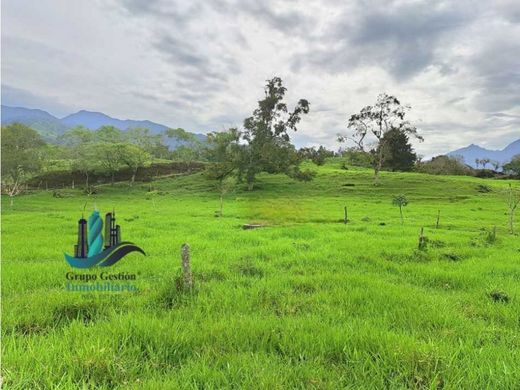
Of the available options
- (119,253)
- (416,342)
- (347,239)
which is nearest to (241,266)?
(119,253)

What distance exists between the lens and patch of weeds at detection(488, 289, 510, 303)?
6359mm

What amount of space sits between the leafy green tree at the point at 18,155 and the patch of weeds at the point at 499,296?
5771cm

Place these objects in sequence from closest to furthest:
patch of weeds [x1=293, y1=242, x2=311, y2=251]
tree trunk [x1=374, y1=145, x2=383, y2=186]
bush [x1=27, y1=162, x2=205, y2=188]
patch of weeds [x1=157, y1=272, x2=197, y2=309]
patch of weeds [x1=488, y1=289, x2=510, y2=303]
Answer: patch of weeds [x1=157, y1=272, x2=197, y2=309], patch of weeds [x1=488, y1=289, x2=510, y2=303], patch of weeds [x1=293, y1=242, x2=311, y2=251], tree trunk [x1=374, y1=145, x2=383, y2=186], bush [x1=27, y1=162, x2=205, y2=188]

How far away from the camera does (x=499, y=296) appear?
643 cm

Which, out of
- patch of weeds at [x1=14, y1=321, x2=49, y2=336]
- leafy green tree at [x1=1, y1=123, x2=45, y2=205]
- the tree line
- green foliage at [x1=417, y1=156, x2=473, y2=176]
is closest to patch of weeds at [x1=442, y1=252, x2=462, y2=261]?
patch of weeds at [x1=14, y1=321, x2=49, y2=336]

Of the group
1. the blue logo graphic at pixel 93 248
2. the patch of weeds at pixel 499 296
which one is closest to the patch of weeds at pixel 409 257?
the patch of weeds at pixel 499 296

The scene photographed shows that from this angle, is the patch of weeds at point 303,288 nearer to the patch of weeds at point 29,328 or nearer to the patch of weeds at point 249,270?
the patch of weeds at point 249,270

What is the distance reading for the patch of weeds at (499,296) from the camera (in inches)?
250

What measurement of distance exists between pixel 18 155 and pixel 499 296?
63628mm

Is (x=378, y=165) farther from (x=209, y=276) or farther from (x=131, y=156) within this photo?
(x=209, y=276)

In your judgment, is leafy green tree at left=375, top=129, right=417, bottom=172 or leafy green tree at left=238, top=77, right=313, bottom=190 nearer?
leafy green tree at left=238, top=77, right=313, bottom=190

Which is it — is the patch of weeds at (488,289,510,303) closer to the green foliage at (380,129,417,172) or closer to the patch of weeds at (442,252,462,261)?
the patch of weeds at (442,252,462,261)

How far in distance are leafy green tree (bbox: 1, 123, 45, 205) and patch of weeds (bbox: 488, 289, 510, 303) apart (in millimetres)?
57714

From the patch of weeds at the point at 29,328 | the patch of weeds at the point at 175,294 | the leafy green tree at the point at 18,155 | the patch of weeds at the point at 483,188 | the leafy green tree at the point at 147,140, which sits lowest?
the patch of weeds at the point at 29,328
